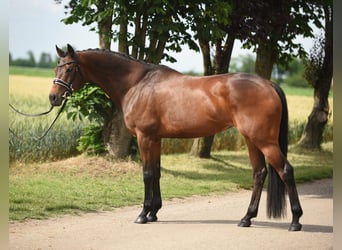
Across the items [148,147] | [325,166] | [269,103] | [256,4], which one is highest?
[256,4]

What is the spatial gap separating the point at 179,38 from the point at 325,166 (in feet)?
15.4

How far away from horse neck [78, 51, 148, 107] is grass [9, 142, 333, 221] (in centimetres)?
164

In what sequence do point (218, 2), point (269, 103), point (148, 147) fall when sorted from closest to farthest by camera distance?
point (269, 103) < point (148, 147) < point (218, 2)

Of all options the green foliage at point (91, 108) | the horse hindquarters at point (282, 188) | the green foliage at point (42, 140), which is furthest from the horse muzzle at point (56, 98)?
the green foliage at point (42, 140)

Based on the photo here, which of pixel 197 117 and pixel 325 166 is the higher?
pixel 197 117

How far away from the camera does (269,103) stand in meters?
5.62

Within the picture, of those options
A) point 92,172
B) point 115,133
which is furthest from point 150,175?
point 115,133

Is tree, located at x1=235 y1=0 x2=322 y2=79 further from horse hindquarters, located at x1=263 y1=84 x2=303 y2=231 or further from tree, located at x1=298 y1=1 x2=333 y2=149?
horse hindquarters, located at x1=263 y1=84 x2=303 y2=231

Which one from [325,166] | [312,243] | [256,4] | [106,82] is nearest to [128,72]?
[106,82]

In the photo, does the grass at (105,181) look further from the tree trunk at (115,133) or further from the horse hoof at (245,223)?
the horse hoof at (245,223)

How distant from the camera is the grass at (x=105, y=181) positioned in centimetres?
716

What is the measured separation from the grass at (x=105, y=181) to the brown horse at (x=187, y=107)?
1448 millimetres

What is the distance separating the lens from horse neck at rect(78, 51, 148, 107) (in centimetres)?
614

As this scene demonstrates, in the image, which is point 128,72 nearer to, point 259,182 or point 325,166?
point 259,182
